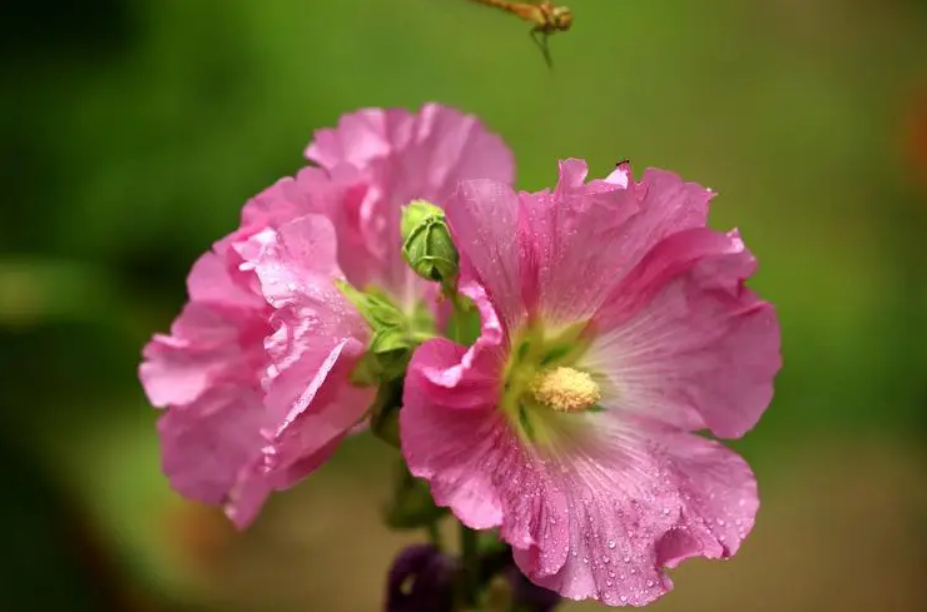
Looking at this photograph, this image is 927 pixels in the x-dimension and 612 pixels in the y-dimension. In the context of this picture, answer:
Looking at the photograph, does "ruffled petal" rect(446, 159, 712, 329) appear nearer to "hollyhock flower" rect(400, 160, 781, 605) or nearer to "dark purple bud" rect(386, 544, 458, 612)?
"hollyhock flower" rect(400, 160, 781, 605)

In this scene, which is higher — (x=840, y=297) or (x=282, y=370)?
(x=282, y=370)

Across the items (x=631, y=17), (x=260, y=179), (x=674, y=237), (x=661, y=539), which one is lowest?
(x=260, y=179)

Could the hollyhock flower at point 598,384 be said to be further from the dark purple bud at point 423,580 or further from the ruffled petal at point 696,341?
the dark purple bud at point 423,580

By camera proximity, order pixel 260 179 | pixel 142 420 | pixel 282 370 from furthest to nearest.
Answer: pixel 260 179 → pixel 142 420 → pixel 282 370

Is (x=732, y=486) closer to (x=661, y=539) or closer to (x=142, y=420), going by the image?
(x=661, y=539)

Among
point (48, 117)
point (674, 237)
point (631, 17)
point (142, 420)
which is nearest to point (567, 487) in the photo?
point (674, 237)

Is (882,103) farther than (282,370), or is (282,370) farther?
(882,103)

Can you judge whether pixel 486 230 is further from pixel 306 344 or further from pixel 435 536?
pixel 435 536

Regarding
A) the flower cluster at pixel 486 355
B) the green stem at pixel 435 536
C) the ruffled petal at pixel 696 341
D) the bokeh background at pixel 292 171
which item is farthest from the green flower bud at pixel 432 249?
the bokeh background at pixel 292 171
